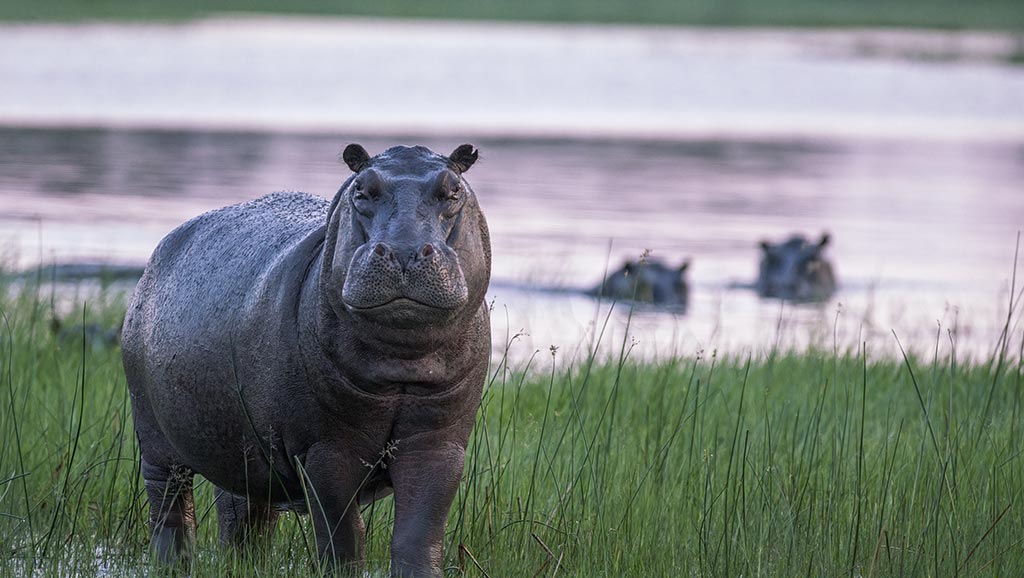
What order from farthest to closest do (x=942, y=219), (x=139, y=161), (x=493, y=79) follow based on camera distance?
(x=493, y=79)
(x=139, y=161)
(x=942, y=219)

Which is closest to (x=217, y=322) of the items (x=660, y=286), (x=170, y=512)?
(x=170, y=512)

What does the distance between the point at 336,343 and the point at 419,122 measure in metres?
24.2

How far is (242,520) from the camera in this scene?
4582 millimetres

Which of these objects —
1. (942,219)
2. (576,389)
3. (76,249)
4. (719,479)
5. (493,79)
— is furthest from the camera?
(493,79)

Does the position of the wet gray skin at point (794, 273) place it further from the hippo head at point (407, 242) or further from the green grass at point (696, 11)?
the green grass at point (696, 11)

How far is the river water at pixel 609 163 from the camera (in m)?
11.4

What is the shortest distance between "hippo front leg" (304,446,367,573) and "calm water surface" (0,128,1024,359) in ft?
8.60

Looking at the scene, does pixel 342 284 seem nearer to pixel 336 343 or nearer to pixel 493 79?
pixel 336 343

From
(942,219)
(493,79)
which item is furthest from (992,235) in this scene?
(493,79)

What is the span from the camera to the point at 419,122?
2762cm

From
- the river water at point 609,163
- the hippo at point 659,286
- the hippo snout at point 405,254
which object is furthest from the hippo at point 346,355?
the hippo at point 659,286

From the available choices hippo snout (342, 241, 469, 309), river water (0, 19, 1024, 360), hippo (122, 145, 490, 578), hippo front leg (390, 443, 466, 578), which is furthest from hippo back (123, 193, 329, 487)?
river water (0, 19, 1024, 360)

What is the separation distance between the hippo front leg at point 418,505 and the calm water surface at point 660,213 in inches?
104

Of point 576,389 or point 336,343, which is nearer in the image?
point 336,343
